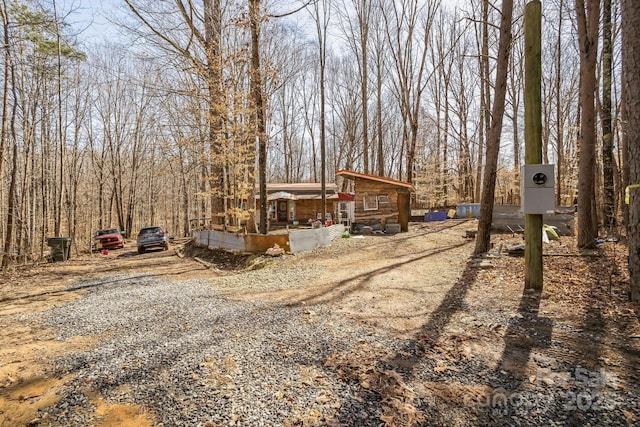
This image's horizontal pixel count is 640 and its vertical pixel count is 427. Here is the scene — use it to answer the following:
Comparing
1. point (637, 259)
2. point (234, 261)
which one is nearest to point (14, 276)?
point (234, 261)

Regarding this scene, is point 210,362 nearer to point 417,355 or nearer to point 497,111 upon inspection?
point 417,355

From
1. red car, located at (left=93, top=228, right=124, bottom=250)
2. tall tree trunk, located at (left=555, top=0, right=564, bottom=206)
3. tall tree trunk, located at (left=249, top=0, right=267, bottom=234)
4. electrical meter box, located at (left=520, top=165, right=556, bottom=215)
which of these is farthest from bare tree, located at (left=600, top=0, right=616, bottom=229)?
red car, located at (left=93, top=228, right=124, bottom=250)

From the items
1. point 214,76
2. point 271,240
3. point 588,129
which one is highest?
point 214,76

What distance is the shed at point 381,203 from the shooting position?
1903 cm

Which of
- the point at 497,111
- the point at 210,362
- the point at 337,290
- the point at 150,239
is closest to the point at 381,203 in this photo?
the point at 497,111

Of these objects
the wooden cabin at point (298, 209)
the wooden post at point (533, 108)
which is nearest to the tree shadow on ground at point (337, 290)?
the wooden post at point (533, 108)

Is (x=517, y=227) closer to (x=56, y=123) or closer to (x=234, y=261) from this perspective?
(x=234, y=261)

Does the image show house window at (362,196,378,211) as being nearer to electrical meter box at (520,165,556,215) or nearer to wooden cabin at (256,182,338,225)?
wooden cabin at (256,182,338,225)

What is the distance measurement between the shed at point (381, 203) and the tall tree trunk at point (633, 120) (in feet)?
47.6

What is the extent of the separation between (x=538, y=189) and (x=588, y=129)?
4990 mm

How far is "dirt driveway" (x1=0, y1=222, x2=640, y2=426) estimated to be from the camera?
8.14 ft

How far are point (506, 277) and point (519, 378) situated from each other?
4.14m

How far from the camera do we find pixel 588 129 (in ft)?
26.9

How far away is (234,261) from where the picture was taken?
1175 cm
